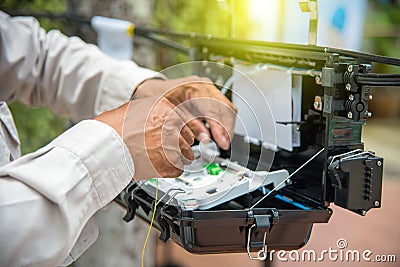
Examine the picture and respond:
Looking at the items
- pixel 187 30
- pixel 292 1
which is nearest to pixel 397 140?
pixel 187 30

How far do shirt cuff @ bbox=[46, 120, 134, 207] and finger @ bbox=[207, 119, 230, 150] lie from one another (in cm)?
24

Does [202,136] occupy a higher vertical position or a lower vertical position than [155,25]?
lower

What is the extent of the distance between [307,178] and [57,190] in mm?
418

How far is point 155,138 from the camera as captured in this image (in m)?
0.79

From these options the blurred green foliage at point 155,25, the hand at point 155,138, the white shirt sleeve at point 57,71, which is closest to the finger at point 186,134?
the hand at point 155,138

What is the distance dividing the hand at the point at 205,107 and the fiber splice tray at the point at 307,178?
10 cm

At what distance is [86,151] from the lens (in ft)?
2.52

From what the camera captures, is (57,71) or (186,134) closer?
(186,134)

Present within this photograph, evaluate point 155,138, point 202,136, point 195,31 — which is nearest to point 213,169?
point 202,136

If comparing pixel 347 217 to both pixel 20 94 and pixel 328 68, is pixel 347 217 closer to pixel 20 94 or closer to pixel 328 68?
pixel 20 94

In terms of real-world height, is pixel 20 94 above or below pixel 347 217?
above

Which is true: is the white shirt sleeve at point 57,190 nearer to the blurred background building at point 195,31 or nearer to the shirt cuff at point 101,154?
the shirt cuff at point 101,154

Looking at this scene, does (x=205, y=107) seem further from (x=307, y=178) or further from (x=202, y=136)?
(x=307, y=178)

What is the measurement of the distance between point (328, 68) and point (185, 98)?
0.33 metres
